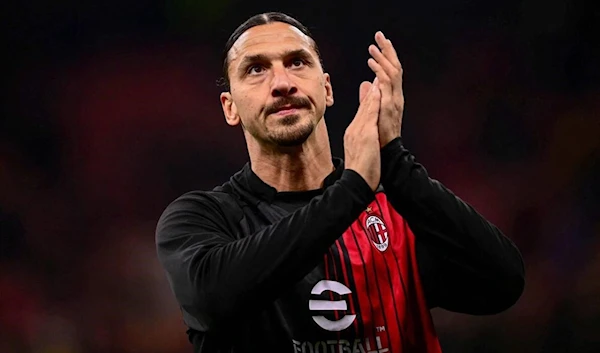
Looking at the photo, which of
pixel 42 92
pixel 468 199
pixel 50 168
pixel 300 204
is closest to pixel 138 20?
pixel 42 92

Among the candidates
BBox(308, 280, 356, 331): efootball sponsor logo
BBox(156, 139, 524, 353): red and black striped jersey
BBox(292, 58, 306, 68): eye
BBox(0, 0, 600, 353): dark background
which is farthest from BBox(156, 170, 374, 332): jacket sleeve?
BBox(0, 0, 600, 353): dark background

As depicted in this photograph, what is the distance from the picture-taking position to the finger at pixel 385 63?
5.80 feet

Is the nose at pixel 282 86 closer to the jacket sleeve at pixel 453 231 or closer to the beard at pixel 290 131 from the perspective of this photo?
the beard at pixel 290 131

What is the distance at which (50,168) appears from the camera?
391cm

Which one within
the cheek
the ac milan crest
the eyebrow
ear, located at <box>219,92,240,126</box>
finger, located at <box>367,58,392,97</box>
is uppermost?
the eyebrow

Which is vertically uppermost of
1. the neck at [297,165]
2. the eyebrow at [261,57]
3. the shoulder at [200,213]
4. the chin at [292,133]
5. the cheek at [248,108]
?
the eyebrow at [261,57]

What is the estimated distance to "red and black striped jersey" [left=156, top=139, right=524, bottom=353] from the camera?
1.54m

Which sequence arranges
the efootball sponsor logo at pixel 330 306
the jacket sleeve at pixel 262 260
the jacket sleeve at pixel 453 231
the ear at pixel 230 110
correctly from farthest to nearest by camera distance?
the ear at pixel 230 110, the efootball sponsor logo at pixel 330 306, the jacket sleeve at pixel 453 231, the jacket sleeve at pixel 262 260

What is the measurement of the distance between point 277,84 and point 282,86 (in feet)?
0.05

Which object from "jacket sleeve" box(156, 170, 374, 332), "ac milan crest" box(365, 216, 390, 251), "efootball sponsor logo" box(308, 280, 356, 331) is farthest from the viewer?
"ac milan crest" box(365, 216, 390, 251)

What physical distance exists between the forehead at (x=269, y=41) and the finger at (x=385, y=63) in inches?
12.4

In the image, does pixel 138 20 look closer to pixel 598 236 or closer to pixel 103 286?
pixel 103 286

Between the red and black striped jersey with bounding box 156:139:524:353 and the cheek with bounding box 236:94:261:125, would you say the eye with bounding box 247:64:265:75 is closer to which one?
the cheek with bounding box 236:94:261:125

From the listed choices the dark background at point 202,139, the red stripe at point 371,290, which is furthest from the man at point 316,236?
the dark background at point 202,139
